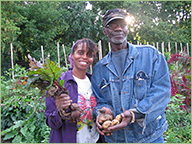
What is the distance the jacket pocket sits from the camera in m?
1.67

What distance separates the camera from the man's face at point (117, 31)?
1.78m

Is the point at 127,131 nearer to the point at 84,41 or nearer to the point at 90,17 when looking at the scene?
the point at 84,41

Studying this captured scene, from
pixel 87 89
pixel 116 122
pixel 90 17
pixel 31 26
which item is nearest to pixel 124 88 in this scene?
pixel 116 122

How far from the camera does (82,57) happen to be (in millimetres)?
1993

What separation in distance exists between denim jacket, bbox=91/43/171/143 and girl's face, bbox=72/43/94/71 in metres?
0.29

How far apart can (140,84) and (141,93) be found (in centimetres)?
9

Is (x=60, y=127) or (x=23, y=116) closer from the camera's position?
(x=60, y=127)

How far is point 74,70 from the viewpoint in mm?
2107

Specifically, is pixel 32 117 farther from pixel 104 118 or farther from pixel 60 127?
pixel 104 118

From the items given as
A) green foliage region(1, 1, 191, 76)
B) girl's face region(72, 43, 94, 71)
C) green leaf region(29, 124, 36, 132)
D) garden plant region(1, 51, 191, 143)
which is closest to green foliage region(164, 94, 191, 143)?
garden plant region(1, 51, 191, 143)

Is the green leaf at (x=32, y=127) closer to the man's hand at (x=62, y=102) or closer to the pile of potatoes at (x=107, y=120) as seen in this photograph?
the man's hand at (x=62, y=102)

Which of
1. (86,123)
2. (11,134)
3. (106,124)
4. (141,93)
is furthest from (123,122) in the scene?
(11,134)

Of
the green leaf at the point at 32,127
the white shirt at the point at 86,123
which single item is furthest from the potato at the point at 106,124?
the green leaf at the point at 32,127

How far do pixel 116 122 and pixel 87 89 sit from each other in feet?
2.07
